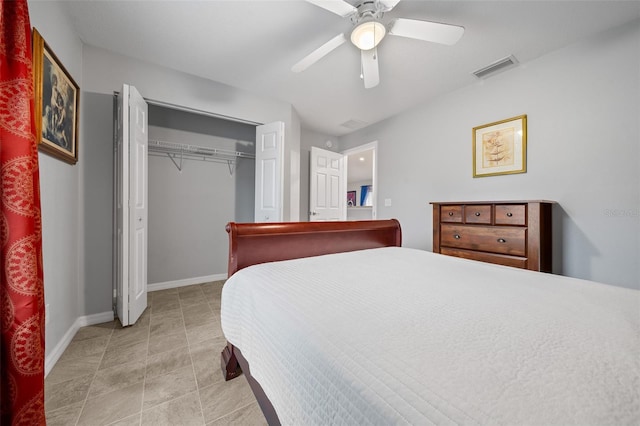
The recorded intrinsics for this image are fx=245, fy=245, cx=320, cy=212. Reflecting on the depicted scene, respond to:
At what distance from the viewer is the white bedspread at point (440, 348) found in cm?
41

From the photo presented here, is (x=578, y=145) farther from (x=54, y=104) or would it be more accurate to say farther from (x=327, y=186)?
(x=54, y=104)

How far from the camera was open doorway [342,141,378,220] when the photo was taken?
4531 mm

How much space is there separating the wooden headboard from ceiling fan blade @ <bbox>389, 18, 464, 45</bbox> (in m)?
1.35

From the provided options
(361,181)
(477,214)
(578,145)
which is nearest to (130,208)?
(477,214)

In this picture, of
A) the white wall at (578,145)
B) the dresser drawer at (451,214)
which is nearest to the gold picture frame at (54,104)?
the dresser drawer at (451,214)

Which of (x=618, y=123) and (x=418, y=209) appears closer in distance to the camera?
(x=618, y=123)

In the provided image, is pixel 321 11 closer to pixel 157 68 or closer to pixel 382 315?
pixel 157 68

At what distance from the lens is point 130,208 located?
2104mm

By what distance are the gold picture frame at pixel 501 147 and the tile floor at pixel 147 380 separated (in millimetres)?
3059

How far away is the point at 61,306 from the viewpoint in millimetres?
1797

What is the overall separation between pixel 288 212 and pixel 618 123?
322 cm

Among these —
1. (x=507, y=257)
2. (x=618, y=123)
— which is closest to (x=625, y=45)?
(x=618, y=123)

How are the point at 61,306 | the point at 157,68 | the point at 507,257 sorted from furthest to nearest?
1. the point at 157,68
2. the point at 507,257
3. the point at 61,306

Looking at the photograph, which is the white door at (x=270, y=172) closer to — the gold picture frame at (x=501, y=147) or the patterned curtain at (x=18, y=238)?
the patterned curtain at (x=18, y=238)
